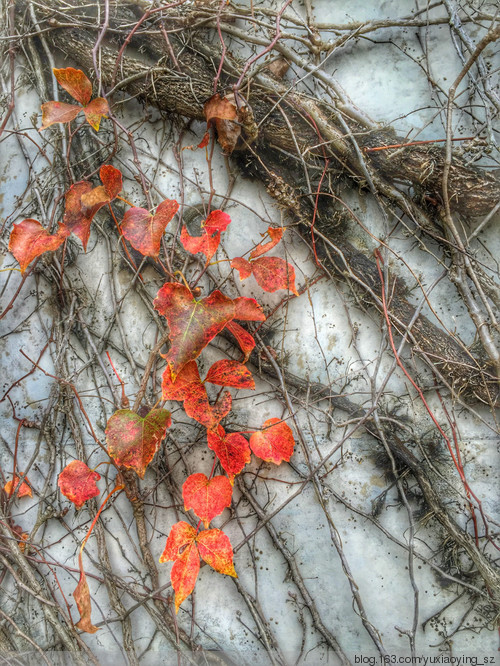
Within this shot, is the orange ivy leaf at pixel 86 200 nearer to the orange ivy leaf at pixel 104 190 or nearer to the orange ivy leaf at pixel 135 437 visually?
the orange ivy leaf at pixel 104 190

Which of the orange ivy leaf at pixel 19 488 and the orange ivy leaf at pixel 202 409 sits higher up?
the orange ivy leaf at pixel 202 409

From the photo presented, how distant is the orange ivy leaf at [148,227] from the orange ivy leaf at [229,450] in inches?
24.3

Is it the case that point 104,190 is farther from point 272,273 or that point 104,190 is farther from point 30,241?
point 272,273

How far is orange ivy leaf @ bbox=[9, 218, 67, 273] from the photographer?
149 cm

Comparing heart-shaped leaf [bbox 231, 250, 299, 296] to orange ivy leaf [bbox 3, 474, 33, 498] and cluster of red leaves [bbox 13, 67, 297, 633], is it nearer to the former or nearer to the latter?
cluster of red leaves [bbox 13, 67, 297, 633]

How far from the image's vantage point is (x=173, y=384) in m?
1.45

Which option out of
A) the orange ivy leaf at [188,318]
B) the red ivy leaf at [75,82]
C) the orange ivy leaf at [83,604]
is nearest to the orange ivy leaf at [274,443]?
the orange ivy leaf at [188,318]

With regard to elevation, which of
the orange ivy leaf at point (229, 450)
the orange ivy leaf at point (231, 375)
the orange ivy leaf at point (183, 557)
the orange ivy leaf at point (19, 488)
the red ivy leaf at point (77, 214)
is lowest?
the orange ivy leaf at point (19, 488)

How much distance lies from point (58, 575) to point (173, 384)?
88 cm

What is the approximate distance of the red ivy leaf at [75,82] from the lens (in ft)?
4.75

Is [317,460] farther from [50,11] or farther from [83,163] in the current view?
[50,11]

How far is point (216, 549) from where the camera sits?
139cm

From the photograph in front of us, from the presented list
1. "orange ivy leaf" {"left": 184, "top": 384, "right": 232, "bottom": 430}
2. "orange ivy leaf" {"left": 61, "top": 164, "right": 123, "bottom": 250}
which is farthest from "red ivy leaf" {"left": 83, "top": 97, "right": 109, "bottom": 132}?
"orange ivy leaf" {"left": 184, "top": 384, "right": 232, "bottom": 430}

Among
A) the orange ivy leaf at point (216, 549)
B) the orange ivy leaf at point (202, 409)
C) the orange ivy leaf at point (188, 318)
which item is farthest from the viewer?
the orange ivy leaf at point (202, 409)
